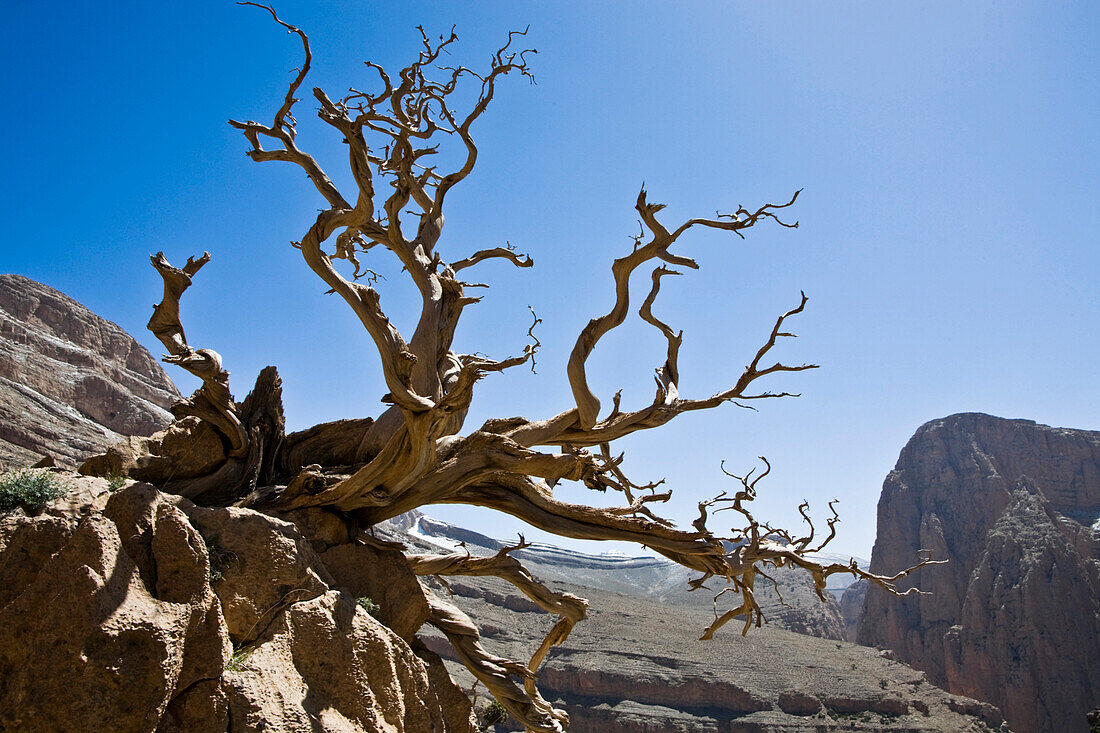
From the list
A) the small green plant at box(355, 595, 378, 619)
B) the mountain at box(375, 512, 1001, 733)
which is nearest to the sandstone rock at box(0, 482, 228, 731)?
the small green plant at box(355, 595, 378, 619)

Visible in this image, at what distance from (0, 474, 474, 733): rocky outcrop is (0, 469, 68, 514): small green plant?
0.07 metres

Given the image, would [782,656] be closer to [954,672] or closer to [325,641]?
[954,672]

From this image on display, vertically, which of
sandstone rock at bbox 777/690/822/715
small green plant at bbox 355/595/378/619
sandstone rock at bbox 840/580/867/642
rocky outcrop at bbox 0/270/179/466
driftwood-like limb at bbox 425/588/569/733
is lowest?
sandstone rock at bbox 777/690/822/715

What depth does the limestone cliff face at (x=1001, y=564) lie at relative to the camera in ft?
207

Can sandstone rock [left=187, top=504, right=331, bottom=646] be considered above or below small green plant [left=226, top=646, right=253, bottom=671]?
above

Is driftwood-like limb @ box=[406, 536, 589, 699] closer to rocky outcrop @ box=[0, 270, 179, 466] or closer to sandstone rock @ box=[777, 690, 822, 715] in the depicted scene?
rocky outcrop @ box=[0, 270, 179, 466]

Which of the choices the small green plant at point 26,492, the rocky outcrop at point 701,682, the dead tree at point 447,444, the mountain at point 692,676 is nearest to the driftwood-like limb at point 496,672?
the dead tree at point 447,444

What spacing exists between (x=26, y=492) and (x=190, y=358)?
288 cm

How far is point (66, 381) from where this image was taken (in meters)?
55.9

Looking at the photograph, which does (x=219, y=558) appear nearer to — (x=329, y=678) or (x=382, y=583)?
(x=329, y=678)

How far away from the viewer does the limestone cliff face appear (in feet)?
207

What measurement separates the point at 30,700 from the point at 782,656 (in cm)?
6272

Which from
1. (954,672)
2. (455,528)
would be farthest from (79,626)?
(455,528)

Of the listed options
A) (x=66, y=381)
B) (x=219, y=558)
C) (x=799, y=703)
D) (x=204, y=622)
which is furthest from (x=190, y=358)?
(x=66, y=381)
